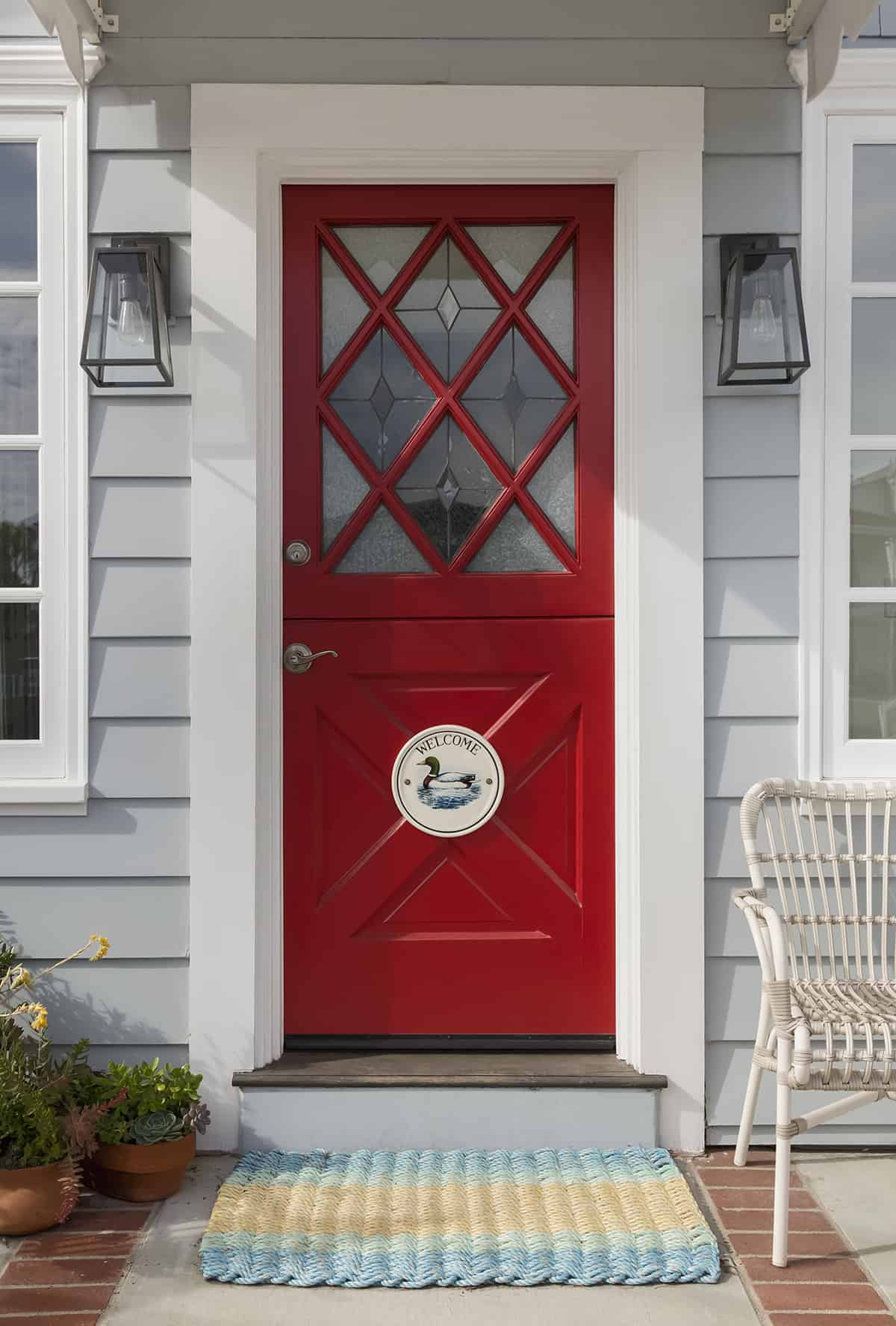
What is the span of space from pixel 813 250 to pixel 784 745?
3.75 ft

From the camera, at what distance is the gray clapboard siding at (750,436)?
2.57 meters

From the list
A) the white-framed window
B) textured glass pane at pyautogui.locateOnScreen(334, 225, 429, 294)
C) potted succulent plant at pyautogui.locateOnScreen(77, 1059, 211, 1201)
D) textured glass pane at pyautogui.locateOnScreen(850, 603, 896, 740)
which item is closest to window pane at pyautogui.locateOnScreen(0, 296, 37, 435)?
the white-framed window

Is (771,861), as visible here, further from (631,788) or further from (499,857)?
(499,857)

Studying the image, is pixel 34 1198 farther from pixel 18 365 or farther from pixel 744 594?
pixel 744 594

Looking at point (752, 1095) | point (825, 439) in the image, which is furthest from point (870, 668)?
point (752, 1095)

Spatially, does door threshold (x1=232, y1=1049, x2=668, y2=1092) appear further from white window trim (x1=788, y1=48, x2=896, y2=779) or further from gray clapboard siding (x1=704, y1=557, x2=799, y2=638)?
gray clapboard siding (x1=704, y1=557, x2=799, y2=638)

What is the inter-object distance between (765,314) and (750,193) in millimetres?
324

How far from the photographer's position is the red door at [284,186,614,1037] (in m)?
2.66

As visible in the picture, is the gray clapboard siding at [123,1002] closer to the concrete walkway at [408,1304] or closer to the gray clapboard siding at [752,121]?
the concrete walkway at [408,1304]

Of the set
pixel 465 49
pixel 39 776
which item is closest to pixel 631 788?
pixel 39 776

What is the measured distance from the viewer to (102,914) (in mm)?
2574

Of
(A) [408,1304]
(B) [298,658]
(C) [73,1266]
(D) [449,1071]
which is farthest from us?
(B) [298,658]

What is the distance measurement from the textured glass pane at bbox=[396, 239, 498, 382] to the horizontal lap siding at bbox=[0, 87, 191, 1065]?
55 centimetres

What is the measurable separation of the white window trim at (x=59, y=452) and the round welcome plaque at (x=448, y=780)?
0.76 m
